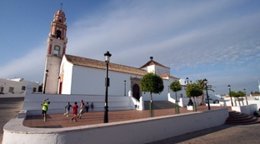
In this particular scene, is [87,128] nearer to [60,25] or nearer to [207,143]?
[207,143]

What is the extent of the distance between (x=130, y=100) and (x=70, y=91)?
8.32m

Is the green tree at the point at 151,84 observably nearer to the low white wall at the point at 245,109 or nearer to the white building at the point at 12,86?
the low white wall at the point at 245,109

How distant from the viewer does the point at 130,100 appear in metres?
23.3

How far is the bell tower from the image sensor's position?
1095 inches

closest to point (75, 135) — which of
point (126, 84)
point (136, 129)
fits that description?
point (136, 129)

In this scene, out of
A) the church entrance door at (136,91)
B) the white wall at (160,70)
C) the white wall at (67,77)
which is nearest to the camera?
the white wall at (67,77)

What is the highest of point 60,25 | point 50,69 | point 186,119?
point 60,25

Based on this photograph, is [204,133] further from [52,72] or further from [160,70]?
[160,70]

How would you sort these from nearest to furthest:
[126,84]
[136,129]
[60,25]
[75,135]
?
[75,135]
[136,129]
[126,84]
[60,25]

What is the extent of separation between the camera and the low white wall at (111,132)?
479 centimetres

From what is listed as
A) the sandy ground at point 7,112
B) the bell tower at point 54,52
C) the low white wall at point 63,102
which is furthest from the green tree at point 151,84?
the bell tower at point 54,52

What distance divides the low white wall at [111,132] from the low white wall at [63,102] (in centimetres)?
982

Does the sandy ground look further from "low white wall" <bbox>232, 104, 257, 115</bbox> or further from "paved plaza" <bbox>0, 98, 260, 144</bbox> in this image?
"low white wall" <bbox>232, 104, 257, 115</bbox>

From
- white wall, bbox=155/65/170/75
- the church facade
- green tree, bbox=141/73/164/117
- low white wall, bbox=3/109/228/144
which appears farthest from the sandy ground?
white wall, bbox=155/65/170/75
